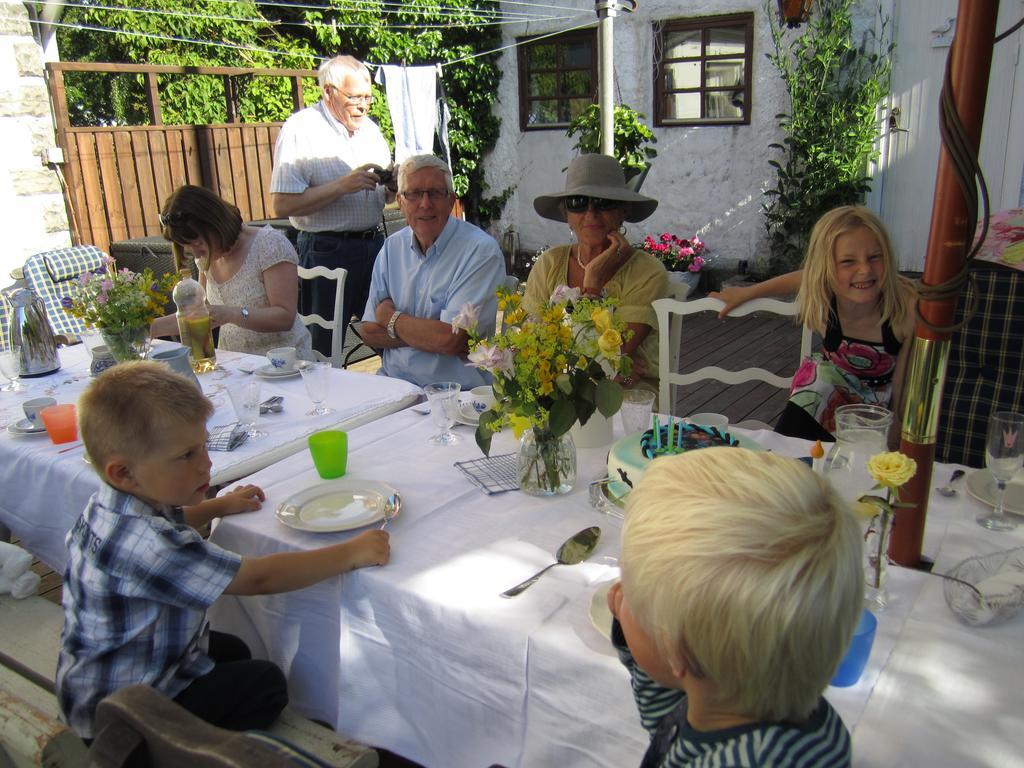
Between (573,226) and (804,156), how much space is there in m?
4.42

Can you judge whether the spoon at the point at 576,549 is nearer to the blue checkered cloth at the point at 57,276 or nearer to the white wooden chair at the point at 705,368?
the white wooden chair at the point at 705,368

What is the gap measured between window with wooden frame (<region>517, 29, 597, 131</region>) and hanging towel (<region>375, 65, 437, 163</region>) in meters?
0.99

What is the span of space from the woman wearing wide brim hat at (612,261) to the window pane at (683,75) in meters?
5.03

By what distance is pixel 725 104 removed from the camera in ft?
23.2

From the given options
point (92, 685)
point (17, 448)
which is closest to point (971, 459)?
point (92, 685)

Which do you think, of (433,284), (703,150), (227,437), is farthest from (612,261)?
(703,150)

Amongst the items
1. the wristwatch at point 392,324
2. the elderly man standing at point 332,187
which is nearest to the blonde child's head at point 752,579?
the wristwatch at point 392,324

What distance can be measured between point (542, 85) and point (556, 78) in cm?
19

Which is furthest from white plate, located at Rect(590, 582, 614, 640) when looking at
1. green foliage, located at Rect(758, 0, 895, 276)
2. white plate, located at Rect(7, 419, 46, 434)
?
green foliage, located at Rect(758, 0, 895, 276)

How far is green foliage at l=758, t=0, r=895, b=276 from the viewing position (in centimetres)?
596

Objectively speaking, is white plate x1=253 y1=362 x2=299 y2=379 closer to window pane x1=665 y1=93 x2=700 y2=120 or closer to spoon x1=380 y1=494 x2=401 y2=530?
spoon x1=380 y1=494 x2=401 y2=530

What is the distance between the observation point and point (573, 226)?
2.73 m

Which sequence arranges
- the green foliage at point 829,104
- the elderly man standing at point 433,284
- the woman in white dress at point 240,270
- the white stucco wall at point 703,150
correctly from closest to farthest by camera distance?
the elderly man standing at point 433,284
the woman in white dress at point 240,270
the green foliage at point 829,104
the white stucco wall at point 703,150

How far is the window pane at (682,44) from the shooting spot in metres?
7.07
